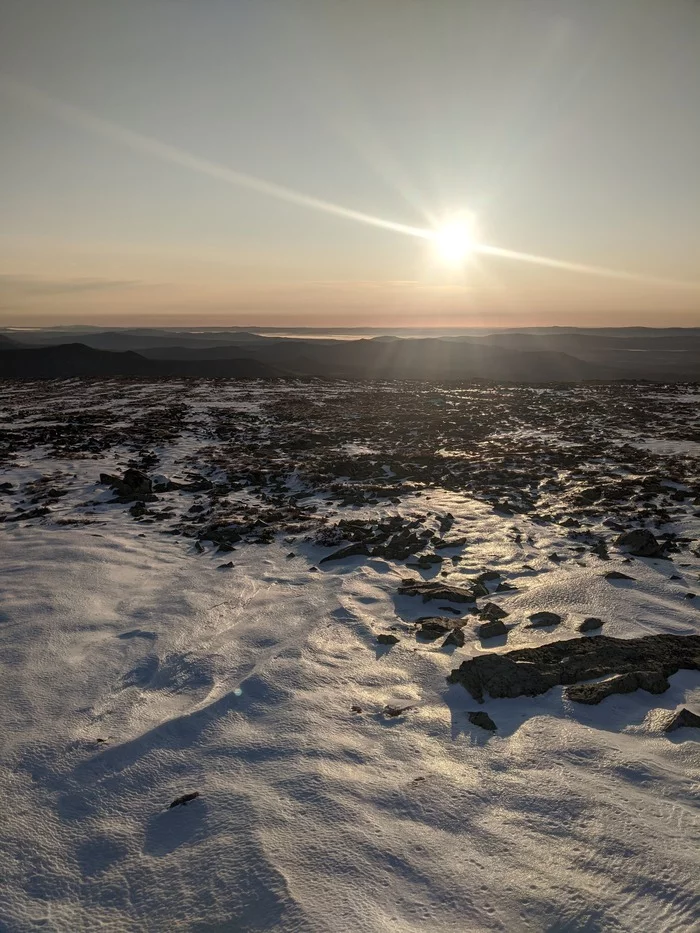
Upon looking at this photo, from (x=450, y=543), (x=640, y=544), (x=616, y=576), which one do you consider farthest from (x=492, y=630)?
(x=640, y=544)

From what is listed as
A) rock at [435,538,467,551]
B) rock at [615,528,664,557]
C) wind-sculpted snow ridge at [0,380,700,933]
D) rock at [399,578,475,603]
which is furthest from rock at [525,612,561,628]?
rock at [615,528,664,557]

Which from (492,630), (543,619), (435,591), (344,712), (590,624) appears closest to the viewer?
(344,712)

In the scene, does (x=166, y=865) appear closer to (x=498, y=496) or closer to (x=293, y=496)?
(x=293, y=496)

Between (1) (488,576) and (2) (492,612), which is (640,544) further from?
(2) (492,612)

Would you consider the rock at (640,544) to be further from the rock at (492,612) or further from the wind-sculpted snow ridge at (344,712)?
the rock at (492,612)

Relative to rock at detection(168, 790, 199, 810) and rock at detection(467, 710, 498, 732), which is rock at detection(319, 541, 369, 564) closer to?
rock at detection(467, 710, 498, 732)

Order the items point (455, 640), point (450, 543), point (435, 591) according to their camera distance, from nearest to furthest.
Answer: point (455, 640)
point (435, 591)
point (450, 543)

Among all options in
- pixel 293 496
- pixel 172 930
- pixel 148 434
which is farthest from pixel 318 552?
pixel 148 434

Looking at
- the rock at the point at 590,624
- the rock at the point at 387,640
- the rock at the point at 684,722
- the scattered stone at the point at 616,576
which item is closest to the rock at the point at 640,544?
the scattered stone at the point at 616,576
